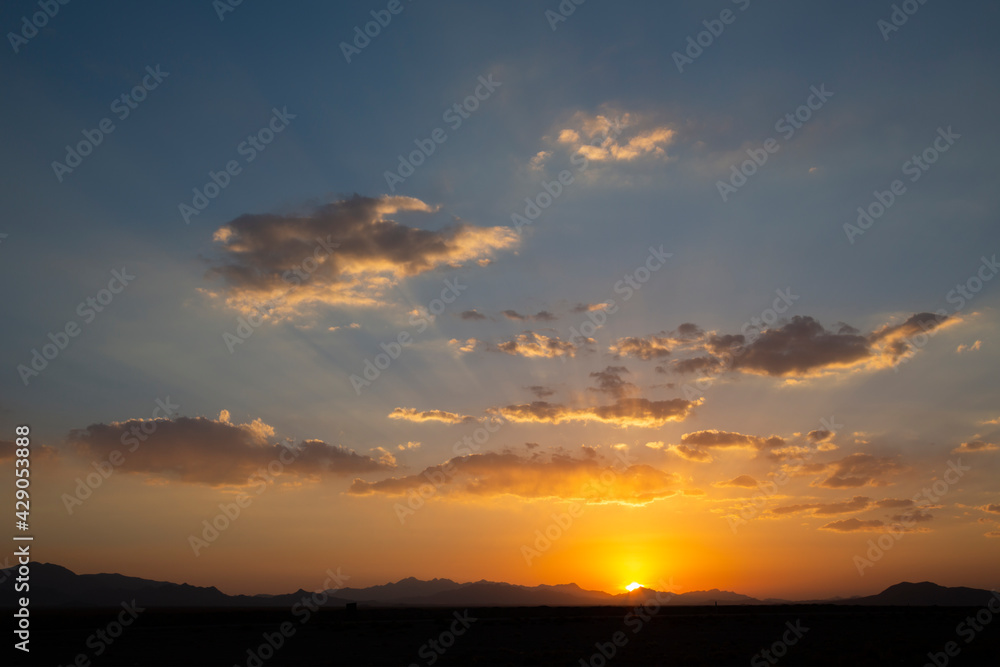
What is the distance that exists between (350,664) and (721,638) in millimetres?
25706

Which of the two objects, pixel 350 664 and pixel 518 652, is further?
pixel 518 652

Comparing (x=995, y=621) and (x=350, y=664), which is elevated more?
(x=350, y=664)

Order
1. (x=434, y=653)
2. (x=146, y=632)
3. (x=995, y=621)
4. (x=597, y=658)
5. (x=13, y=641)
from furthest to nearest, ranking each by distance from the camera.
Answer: (x=995, y=621) < (x=146, y=632) < (x=13, y=641) < (x=434, y=653) < (x=597, y=658)

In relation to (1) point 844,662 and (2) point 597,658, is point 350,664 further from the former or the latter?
(1) point 844,662

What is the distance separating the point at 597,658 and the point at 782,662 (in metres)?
9.19

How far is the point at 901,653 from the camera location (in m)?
32.5

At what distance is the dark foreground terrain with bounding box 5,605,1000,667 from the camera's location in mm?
31859

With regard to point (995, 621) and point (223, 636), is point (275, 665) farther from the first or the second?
point (995, 621)

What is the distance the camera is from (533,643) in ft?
129

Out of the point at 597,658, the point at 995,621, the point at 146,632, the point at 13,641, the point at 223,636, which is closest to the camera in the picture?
the point at 597,658

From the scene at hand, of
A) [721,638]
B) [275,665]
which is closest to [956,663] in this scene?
[721,638]

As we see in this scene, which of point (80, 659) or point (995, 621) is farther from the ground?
point (80, 659)

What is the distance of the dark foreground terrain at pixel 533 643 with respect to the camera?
3186 centimetres

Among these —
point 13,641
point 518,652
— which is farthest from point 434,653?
point 13,641
